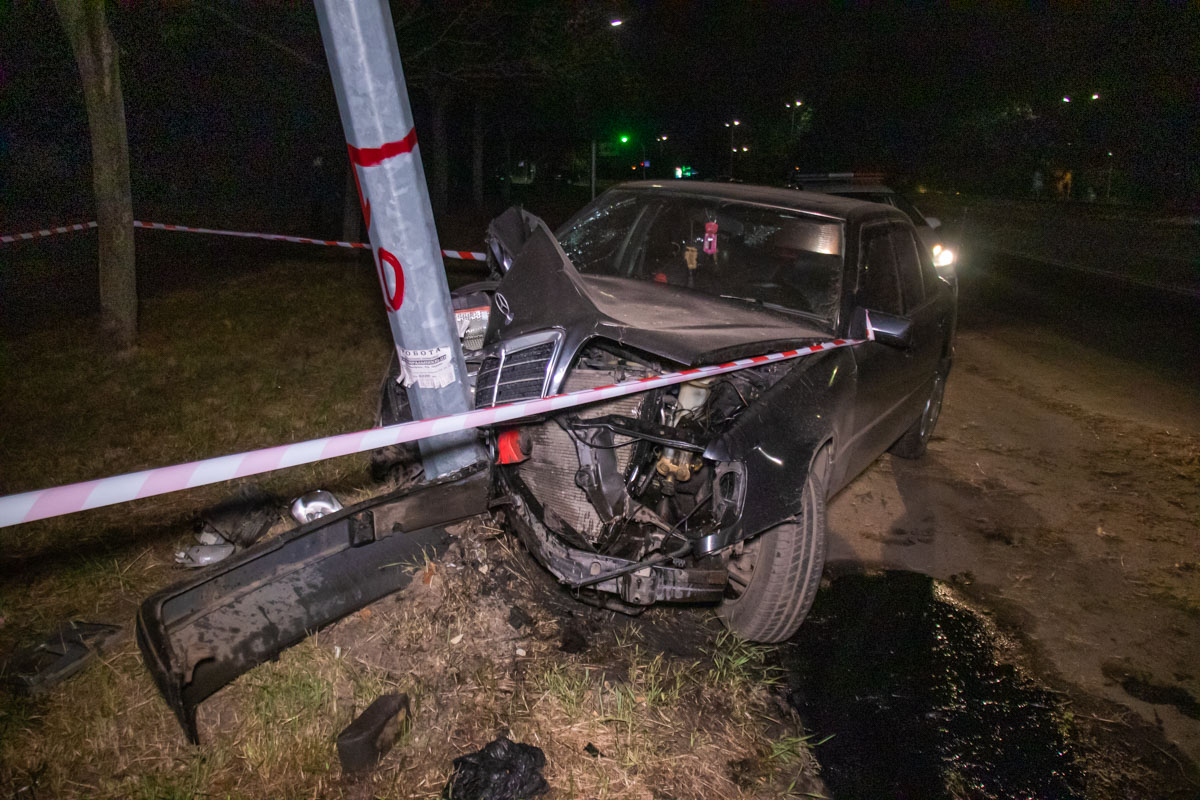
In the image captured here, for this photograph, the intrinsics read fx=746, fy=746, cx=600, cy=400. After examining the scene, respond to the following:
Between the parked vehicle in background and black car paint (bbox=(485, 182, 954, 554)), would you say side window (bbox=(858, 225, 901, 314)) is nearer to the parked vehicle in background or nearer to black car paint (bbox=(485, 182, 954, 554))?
black car paint (bbox=(485, 182, 954, 554))

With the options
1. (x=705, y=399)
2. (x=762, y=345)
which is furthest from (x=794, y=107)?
(x=705, y=399)

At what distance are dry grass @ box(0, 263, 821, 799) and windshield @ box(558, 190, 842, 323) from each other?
180 cm

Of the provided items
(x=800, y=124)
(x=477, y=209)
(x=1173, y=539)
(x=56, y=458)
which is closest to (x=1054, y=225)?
(x=477, y=209)

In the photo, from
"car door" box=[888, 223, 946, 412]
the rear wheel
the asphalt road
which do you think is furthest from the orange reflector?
the asphalt road

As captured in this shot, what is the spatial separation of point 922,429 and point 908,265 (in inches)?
53.6

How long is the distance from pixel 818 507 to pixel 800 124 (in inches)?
2302

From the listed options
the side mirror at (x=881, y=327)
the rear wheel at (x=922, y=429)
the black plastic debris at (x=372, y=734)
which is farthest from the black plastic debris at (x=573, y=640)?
the rear wheel at (x=922, y=429)

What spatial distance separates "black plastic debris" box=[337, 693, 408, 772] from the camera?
2.49 metres

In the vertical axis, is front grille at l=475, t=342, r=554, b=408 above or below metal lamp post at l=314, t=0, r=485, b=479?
below

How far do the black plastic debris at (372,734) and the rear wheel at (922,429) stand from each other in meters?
3.99

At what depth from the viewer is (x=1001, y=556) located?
4.31 m

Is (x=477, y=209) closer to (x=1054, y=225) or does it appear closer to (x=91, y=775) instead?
(x=1054, y=225)

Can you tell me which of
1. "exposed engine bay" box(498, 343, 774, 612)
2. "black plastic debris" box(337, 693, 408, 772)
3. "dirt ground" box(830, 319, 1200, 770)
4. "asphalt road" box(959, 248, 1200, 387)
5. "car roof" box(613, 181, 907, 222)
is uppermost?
"car roof" box(613, 181, 907, 222)

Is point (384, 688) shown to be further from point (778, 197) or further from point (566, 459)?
point (778, 197)
